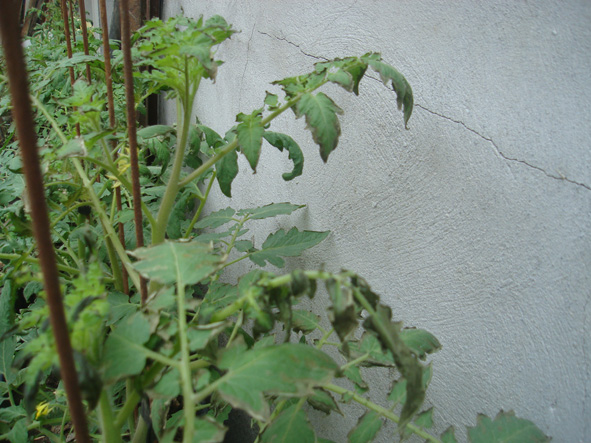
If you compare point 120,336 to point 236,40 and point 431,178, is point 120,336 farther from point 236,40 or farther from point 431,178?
point 236,40

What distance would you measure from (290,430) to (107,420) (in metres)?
0.27

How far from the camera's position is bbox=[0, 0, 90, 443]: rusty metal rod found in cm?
35

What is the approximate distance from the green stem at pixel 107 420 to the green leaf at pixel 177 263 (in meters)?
0.17

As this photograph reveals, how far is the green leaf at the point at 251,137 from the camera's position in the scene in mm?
786

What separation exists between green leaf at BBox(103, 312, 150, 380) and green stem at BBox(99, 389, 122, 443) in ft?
0.27

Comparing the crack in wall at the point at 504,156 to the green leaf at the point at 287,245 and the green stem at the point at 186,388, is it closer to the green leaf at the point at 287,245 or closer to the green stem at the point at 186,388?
the green leaf at the point at 287,245

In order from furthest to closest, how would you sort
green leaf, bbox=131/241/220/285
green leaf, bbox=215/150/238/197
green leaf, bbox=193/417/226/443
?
green leaf, bbox=215/150/238/197, green leaf, bbox=131/241/220/285, green leaf, bbox=193/417/226/443

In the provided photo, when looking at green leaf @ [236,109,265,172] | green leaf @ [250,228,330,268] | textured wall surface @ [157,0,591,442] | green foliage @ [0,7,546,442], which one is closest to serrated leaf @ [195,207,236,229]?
green foliage @ [0,7,546,442]

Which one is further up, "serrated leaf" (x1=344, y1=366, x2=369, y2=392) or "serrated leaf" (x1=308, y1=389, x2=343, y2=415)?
"serrated leaf" (x1=344, y1=366, x2=369, y2=392)

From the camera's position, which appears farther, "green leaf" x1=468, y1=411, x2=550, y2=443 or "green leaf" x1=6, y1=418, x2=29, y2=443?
"green leaf" x1=6, y1=418, x2=29, y2=443

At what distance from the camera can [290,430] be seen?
70 centimetres

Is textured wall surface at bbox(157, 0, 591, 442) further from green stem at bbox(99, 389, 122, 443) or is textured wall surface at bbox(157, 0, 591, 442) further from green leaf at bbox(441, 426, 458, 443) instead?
green stem at bbox(99, 389, 122, 443)

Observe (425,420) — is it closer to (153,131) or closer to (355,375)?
(355,375)

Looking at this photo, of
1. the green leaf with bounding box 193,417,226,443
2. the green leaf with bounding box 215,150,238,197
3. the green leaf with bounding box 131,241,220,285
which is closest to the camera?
the green leaf with bounding box 193,417,226,443
